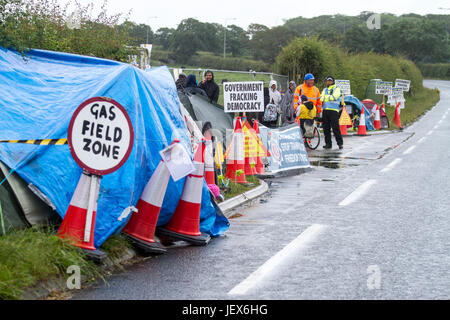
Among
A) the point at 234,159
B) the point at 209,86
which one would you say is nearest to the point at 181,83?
the point at 209,86

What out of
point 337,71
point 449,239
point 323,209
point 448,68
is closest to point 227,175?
point 323,209

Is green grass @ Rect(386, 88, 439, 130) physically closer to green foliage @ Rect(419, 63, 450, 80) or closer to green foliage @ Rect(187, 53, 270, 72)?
green foliage @ Rect(187, 53, 270, 72)

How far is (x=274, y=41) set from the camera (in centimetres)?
8106

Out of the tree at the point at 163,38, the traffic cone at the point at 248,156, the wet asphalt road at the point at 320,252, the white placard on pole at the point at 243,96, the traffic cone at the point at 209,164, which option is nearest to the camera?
the wet asphalt road at the point at 320,252

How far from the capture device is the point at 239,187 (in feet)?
39.6

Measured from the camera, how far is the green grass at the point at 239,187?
450 inches

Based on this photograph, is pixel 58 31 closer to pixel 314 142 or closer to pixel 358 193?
pixel 358 193

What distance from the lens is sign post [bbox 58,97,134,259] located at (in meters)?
6.33

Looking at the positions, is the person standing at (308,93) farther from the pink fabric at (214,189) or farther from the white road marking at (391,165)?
the pink fabric at (214,189)

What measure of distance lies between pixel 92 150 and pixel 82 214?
2.09 ft

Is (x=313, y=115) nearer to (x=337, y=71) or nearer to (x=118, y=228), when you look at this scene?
(x=118, y=228)

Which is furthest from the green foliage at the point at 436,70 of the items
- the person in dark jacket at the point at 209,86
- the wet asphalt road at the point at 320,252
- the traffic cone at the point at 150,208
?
the traffic cone at the point at 150,208

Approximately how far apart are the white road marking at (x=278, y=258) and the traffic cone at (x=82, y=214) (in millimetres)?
1391
